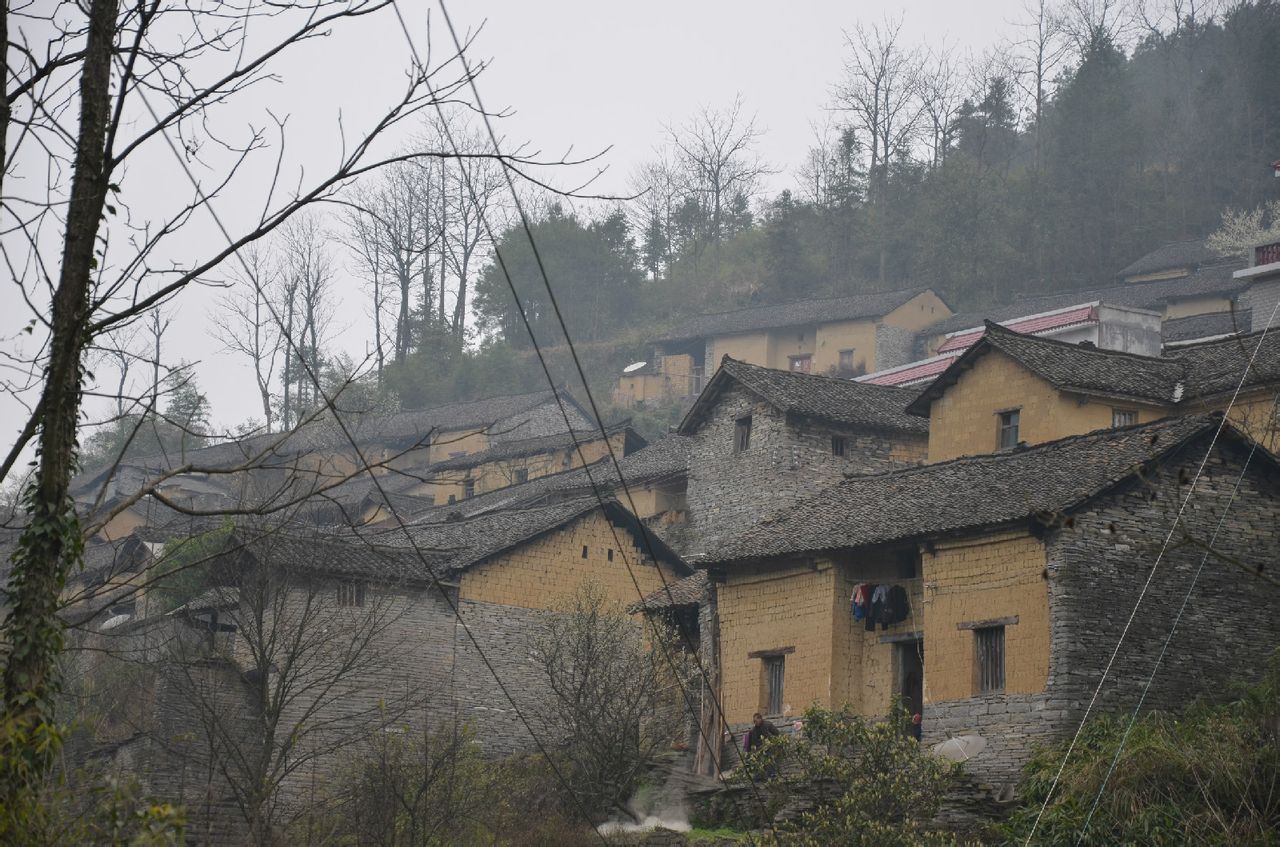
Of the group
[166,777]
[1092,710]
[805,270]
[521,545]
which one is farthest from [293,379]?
[1092,710]

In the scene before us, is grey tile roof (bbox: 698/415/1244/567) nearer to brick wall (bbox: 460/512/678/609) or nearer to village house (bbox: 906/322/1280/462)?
village house (bbox: 906/322/1280/462)

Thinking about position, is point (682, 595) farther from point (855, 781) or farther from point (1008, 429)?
point (855, 781)

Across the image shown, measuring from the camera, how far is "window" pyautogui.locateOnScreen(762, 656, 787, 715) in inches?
896

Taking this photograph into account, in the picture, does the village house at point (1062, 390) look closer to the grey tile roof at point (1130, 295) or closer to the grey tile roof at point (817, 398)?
the grey tile roof at point (817, 398)

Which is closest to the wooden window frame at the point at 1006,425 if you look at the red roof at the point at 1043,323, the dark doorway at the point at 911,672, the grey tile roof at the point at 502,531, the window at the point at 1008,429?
the window at the point at 1008,429

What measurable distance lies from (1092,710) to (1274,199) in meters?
44.1

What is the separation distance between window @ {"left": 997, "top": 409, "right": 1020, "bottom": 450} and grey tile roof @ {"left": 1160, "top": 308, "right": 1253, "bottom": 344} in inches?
488

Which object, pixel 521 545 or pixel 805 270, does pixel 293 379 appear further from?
pixel 521 545

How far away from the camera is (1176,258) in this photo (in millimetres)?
52562

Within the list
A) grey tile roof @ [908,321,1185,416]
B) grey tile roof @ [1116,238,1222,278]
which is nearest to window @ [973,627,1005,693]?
grey tile roof @ [908,321,1185,416]

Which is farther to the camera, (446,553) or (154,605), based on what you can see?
(154,605)

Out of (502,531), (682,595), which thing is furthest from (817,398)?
(682,595)

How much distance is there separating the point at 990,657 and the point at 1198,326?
26.3 meters

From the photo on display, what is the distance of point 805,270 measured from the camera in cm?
6222
